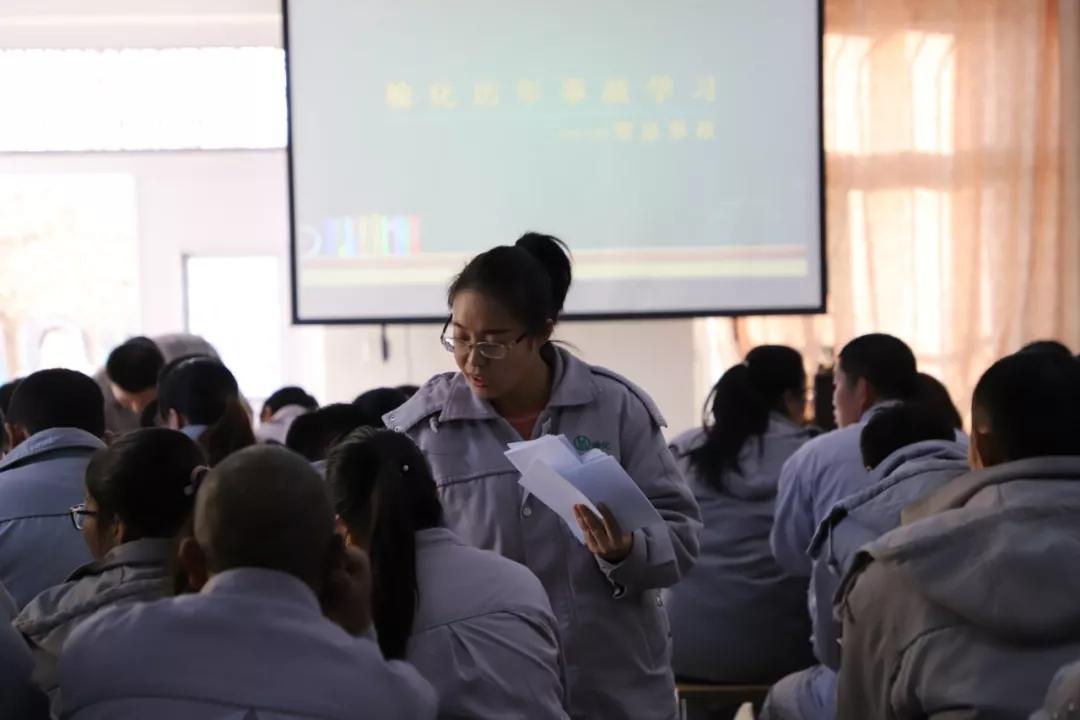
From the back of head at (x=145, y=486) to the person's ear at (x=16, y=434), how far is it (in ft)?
3.42

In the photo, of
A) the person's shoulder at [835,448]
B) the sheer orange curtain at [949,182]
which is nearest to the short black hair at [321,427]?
the person's shoulder at [835,448]

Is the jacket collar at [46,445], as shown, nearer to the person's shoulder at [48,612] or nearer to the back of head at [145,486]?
the back of head at [145,486]

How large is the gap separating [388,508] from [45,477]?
1.18 meters

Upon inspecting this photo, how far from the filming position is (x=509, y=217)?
5430mm

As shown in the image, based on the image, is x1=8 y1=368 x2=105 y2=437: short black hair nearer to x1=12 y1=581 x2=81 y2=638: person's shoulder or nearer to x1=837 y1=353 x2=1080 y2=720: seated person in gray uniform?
x1=12 y1=581 x2=81 y2=638: person's shoulder

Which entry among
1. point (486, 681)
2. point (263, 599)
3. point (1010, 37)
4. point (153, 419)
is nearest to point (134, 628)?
point (263, 599)

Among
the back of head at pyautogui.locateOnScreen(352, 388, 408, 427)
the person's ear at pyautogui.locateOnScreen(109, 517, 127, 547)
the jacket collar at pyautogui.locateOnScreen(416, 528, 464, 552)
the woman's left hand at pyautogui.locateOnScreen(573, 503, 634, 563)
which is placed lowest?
the woman's left hand at pyautogui.locateOnScreen(573, 503, 634, 563)

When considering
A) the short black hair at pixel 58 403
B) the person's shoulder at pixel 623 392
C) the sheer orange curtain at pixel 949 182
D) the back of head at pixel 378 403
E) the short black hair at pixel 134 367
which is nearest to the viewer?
the person's shoulder at pixel 623 392

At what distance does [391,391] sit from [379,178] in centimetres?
273

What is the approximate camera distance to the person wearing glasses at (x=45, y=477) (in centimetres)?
235

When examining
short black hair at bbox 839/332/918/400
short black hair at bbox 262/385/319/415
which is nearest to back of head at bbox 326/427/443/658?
short black hair at bbox 839/332/918/400

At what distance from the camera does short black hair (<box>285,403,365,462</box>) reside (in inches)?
92.4

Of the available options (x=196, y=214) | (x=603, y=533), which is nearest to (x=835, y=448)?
(x=603, y=533)

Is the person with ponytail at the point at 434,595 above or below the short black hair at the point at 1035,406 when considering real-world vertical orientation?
below
